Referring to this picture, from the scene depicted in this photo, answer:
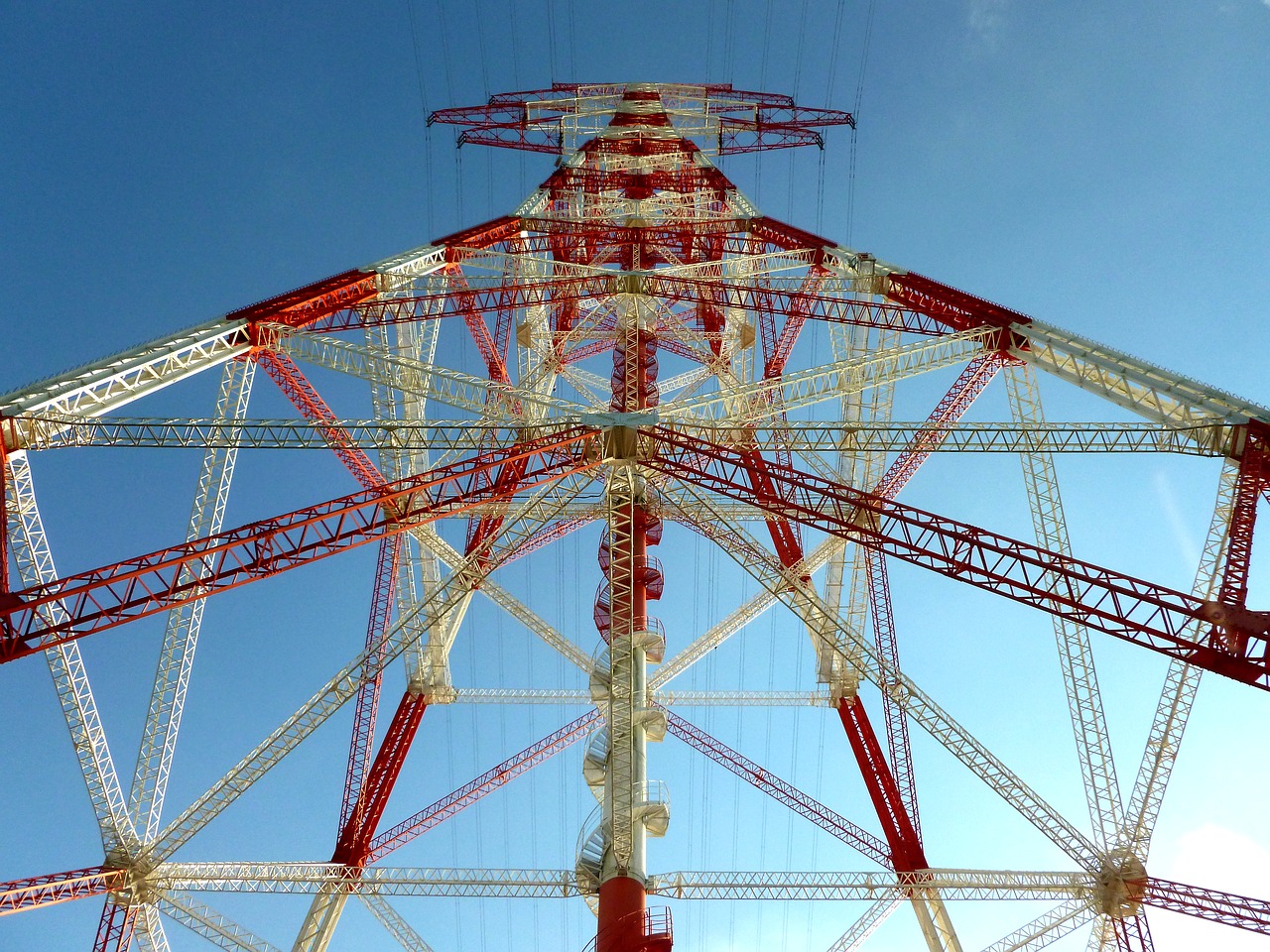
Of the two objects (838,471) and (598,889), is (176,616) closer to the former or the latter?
(598,889)

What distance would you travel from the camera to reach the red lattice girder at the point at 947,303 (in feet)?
77.6

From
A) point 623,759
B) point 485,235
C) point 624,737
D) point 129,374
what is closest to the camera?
point 623,759

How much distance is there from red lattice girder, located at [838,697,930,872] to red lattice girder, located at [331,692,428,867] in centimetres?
1193

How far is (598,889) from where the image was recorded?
18.2m

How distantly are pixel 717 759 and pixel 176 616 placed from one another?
1382 centimetres

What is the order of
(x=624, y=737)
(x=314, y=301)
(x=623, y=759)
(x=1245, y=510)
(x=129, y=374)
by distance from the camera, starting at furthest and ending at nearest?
(x=314, y=301) → (x=129, y=374) → (x=624, y=737) → (x=623, y=759) → (x=1245, y=510)

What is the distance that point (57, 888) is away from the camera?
19281mm

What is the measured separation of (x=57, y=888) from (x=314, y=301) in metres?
13.4

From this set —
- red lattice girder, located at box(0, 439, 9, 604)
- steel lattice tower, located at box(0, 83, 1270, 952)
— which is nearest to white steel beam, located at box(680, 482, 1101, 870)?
steel lattice tower, located at box(0, 83, 1270, 952)

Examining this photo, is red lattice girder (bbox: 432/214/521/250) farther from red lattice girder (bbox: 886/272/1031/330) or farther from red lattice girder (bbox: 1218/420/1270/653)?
red lattice girder (bbox: 1218/420/1270/653)

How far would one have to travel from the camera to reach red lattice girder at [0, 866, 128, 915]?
18.3 meters

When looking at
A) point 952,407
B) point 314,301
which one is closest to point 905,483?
point 952,407

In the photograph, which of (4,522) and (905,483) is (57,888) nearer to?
(4,522)

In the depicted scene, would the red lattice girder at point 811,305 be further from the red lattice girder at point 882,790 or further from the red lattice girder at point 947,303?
the red lattice girder at point 882,790
